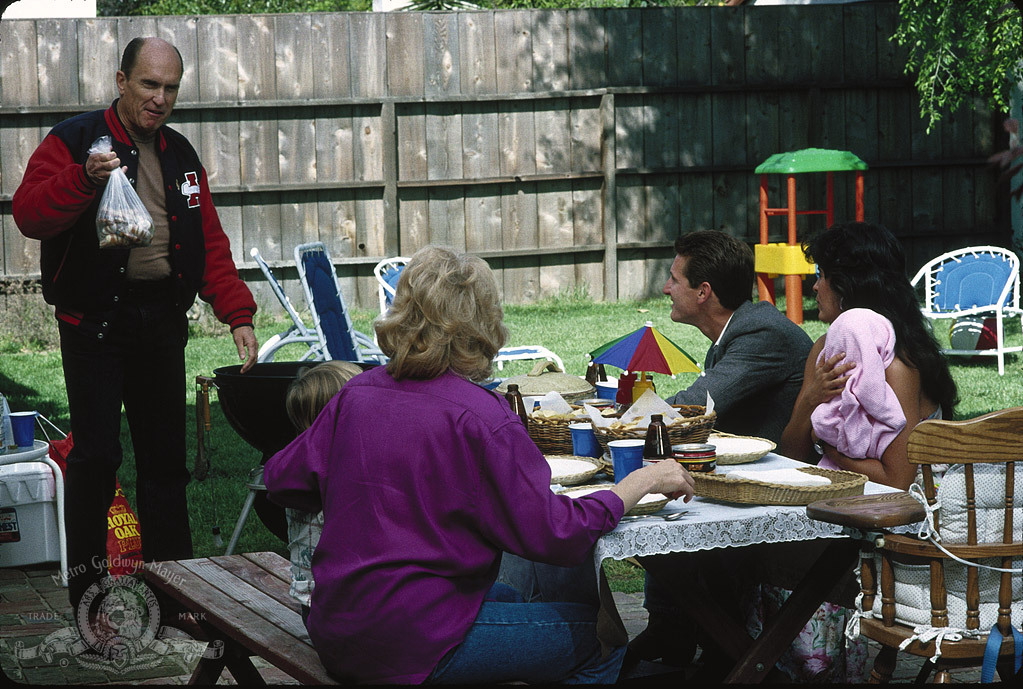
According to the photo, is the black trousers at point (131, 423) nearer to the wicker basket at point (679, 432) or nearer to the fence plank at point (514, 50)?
the wicker basket at point (679, 432)

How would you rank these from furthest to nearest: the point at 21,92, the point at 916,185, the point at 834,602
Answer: the point at 916,185 → the point at 21,92 → the point at 834,602

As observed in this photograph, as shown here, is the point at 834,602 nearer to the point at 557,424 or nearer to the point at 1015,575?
the point at 1015,575

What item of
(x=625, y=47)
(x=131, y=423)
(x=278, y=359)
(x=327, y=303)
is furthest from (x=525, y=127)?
(x=131, y=423)

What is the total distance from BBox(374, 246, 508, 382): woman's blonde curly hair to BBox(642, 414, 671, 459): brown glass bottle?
2.01 ft

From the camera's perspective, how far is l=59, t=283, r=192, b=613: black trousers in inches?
154

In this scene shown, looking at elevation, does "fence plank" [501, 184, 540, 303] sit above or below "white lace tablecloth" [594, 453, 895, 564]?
above

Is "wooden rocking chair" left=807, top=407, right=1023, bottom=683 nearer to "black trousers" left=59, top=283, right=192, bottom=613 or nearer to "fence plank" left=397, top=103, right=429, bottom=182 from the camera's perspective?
"black trousers" left=59, top=283, right=192, bottom=613

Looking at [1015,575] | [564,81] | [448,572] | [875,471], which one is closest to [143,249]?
[448,572]

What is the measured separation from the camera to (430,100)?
1091cm

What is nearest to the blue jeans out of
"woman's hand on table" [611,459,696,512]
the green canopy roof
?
"woman's hand on table" [611,459,696,512]

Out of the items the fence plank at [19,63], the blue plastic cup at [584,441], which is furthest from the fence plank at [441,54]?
the blue plastic cup at [584,441]

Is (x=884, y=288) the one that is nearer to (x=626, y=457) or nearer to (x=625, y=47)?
(x=626, y=457)

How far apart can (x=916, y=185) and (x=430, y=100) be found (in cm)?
512

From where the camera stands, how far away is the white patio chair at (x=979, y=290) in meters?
8.44
